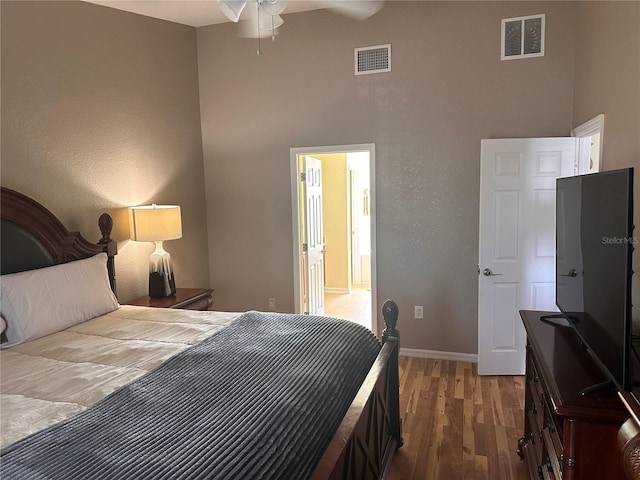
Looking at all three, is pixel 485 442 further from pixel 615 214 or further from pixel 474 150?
pixel 474 150

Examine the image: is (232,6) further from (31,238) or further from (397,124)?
(397,124)

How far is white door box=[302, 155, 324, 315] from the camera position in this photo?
4.73 m

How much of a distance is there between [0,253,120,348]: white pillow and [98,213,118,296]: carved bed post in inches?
11.5

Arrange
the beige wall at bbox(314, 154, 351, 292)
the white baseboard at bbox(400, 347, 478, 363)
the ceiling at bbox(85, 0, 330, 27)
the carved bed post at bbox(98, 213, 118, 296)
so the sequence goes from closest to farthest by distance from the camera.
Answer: the carved bed post at bbox(98, 213, 118, 296) < the ceiling at bbox(85, 0, 330, 27) < the white baseboard at bbox(400, 347, 478, 363) < the beige wall at bbox(314, 154, 351, 292)

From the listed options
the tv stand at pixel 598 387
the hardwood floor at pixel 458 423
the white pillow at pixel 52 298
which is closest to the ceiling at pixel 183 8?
the white pillow at pixel 52 298

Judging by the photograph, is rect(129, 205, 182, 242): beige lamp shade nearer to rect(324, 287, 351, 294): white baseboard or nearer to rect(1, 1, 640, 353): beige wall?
rect(1, 1, 640, 353): beige wall

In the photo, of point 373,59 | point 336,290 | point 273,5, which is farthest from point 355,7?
point 336,290

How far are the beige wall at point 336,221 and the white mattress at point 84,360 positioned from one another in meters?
4.40

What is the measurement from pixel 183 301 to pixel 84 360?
1495 mm

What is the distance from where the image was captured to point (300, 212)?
15.0ft

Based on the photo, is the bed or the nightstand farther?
the nightstand

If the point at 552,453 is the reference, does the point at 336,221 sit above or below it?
above

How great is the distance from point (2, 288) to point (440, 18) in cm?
379

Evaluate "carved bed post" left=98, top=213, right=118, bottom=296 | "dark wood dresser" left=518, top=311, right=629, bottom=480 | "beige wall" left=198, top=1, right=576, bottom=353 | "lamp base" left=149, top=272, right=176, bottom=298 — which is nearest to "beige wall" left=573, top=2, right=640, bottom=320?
"beige wall" left=198, top=1, right=576, bottom=353
